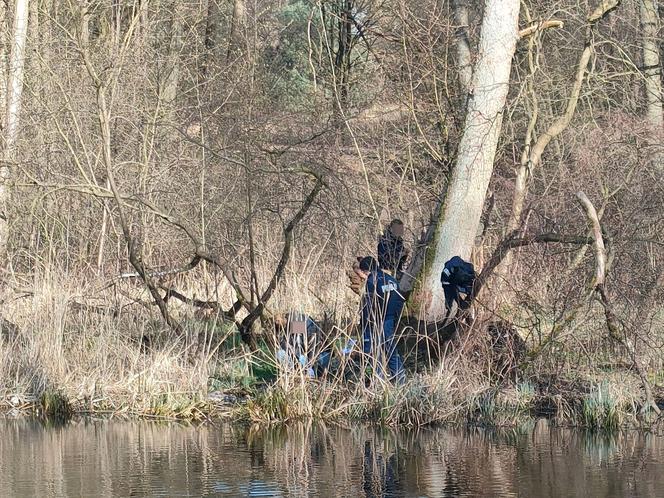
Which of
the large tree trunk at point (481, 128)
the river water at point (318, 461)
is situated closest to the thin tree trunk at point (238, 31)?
the large tree trunk at point (481, 128)

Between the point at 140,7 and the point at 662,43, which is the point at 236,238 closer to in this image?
the point at 140,7

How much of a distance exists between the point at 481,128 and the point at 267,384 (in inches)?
167

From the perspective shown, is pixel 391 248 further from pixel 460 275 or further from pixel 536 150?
pixel 536 150

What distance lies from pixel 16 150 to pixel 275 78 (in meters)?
6.74

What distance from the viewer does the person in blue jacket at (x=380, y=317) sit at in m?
12.2

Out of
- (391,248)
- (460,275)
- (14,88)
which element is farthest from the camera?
(14,88)

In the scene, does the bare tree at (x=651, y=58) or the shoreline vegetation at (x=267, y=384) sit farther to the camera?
the bare tree at (x=651, y=58)

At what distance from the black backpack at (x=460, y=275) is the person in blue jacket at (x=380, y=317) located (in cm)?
58

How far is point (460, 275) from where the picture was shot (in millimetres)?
12656

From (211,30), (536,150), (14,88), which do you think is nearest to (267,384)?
(536,150)

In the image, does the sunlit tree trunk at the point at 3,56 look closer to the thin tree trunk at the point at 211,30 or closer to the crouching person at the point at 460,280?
the thin tree trunk at the point at 211,30

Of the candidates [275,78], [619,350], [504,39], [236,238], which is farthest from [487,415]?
[275,78]

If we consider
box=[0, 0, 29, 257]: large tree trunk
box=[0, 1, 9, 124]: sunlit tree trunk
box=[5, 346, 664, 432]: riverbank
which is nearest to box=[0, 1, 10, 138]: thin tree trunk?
box=[0, 1, 9, 124]: sunlit tree trunk

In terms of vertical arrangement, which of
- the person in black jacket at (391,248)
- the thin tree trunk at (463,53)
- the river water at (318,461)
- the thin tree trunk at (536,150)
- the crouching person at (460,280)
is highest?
the thin tree trunk at (463,53)
